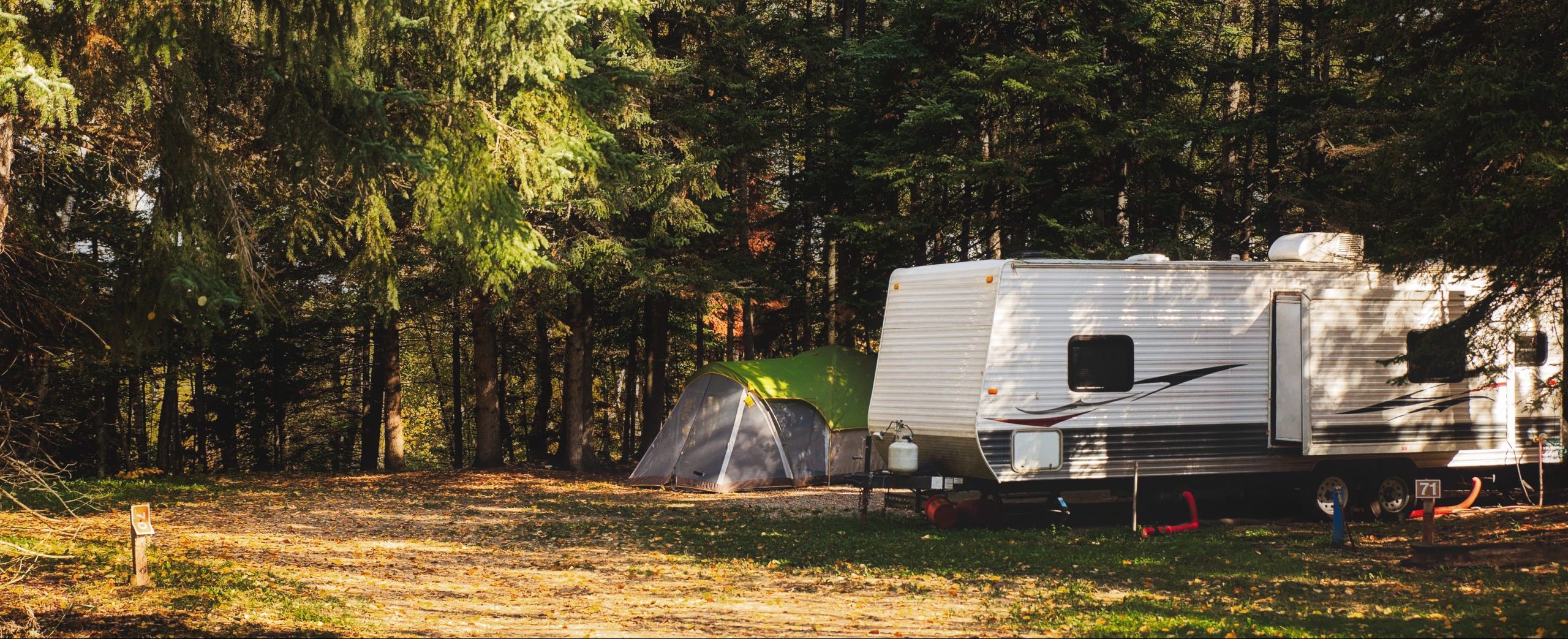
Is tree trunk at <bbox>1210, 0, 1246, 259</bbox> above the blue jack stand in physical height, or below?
above

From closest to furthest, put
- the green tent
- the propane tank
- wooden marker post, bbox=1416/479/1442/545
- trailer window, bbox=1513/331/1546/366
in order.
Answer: wooden marker post, bbox=1416/479/1442/545 → the propane tank → trailer window, bbox=1513/331/1546/366 → the green tent

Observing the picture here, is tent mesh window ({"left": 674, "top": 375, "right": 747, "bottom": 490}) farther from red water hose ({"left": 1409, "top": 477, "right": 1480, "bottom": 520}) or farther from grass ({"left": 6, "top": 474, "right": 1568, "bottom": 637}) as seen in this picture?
red water hose ({"left": 1409, "top": 477, "right": 1480, "bottom": 520})

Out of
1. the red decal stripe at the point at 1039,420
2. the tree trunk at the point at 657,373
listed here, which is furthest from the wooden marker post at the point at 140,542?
the tree trunk at the point at 657,373

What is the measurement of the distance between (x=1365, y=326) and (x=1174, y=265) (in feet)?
7.37

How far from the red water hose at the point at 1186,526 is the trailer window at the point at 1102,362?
4.67 feet

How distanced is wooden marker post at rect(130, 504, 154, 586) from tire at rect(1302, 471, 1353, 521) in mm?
11426

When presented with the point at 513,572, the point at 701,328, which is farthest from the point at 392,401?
the point at 513,572

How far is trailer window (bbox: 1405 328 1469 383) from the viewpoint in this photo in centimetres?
1122

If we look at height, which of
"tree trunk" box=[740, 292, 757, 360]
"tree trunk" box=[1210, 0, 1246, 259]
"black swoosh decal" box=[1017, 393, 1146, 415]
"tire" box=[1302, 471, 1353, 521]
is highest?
"tree trunk" box=[1210, 0, 1246, 259]

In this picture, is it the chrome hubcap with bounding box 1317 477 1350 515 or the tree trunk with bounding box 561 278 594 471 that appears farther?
the tree trunk with bounding box 561 278 594 471

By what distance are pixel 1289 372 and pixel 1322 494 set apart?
61.0 inches

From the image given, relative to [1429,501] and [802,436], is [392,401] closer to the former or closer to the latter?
[802,436]

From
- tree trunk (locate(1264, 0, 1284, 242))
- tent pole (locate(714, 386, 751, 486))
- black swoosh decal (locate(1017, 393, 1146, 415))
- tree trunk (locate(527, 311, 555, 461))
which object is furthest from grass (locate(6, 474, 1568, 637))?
tree trunk (locate(527, 311, 555, 461))

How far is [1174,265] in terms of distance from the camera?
12586 mm
